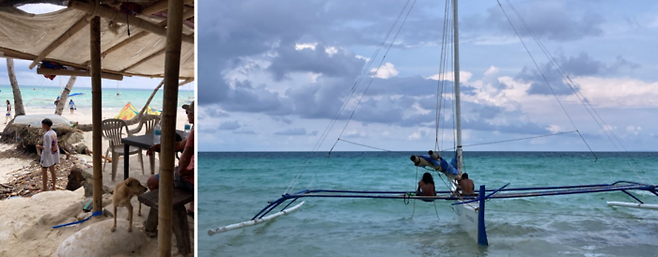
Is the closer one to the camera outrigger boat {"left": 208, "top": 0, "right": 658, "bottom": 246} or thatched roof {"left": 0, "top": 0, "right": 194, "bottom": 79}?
thatched roof {"left": 0, "top": 0, "right": 194, "bottom": 79}

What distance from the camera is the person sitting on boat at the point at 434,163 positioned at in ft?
18.4

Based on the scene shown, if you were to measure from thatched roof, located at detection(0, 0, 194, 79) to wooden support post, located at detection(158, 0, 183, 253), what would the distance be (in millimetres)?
1313

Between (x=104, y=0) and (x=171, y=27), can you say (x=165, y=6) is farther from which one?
(x=171, y=27)

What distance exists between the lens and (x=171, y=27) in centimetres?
216

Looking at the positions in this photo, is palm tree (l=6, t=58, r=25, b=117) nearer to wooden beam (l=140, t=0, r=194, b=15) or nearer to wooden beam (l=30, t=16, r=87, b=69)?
wooden beam (l=30, t=16, r=87, b=69)

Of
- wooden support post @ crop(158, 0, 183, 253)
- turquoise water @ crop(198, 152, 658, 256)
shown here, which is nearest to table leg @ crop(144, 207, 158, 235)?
wooden support post @ crop(158, 0, 183, 253)

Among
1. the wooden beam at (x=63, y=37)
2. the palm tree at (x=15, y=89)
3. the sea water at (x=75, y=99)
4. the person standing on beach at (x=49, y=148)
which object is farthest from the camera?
the sea water at (x=75, y=99)

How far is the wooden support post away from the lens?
7.10 feet

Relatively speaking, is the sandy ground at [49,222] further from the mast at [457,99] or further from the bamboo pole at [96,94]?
the mast at [457,99]

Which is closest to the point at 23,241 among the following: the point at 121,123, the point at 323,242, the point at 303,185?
the point at 121,123

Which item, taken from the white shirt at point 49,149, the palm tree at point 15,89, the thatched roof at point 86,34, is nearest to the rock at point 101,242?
the thatched roof at point 86,34

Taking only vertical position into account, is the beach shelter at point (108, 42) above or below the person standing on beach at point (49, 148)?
above

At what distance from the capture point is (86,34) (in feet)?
14.5

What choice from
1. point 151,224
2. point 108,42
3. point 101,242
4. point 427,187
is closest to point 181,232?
point 151,224
